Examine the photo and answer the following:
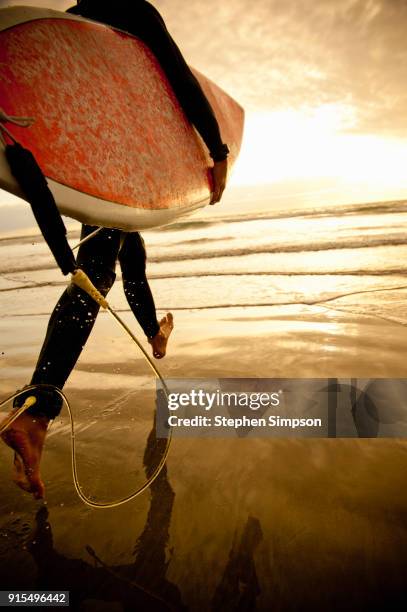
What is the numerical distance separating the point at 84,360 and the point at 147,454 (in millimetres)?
1156

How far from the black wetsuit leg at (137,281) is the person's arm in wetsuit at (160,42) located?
600mm

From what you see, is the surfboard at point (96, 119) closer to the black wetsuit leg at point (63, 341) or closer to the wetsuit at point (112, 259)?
the wetsuit at point (112, 259)

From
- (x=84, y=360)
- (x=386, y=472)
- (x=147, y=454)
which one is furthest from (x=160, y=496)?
(x=84, y=360)

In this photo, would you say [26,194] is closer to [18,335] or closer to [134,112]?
[134,112]

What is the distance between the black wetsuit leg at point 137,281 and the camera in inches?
68.9

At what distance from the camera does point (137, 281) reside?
1.80 metres

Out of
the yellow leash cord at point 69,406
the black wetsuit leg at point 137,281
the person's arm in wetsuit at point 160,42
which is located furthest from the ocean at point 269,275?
the yellow leash cord at point 69,406

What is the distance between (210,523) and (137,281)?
1.12 metres

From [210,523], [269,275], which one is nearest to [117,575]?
[210,523]

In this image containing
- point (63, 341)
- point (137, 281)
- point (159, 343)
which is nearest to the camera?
point (63, 341)

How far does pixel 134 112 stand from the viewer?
4.81 feet

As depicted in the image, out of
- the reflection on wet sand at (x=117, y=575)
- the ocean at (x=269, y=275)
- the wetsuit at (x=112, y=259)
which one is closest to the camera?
the reflection on wet sand at (x=117, y=575)

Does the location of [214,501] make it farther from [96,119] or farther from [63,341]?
[96,119]

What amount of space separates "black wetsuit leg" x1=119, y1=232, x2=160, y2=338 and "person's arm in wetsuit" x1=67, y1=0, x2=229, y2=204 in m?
0.60
